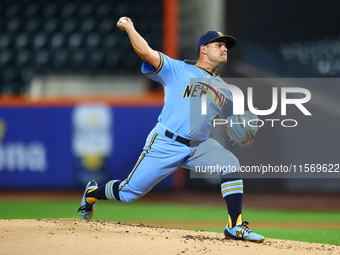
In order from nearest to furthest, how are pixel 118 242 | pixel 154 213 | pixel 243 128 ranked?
pixel 118 242, pixel 243 128, pixel 154 213

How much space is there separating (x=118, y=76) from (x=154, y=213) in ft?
11.8

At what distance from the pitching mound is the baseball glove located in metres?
0.78

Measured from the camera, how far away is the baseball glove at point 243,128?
488 cm

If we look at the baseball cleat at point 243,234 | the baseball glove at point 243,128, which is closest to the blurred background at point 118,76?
the baseball glove at point 243,128

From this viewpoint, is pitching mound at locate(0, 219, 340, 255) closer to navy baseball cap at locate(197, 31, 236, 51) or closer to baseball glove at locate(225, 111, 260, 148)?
baseball glove at locate(225, 111, 260, 148)

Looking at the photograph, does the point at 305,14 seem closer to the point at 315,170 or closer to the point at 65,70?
the point at 315,170

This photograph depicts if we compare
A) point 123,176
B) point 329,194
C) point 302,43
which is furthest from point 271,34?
point 123,176

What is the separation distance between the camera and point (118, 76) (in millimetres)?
10453

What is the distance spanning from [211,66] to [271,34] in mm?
5374

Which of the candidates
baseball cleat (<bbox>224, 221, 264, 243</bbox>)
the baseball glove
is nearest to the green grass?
the baseball glove

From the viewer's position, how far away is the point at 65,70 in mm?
10398

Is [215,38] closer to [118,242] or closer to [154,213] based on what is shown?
[118,242]

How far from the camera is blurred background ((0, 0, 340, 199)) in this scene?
8906mm

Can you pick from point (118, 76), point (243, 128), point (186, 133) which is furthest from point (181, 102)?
point (118, 76)
